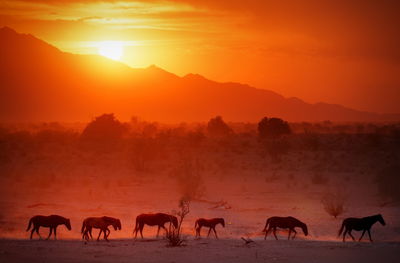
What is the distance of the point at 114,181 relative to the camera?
32812 mm

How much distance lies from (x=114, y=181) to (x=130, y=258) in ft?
59.1

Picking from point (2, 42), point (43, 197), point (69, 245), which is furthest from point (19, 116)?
point (69, 245)

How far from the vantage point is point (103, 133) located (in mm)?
52375

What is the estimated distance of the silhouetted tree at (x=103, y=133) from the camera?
156 feet

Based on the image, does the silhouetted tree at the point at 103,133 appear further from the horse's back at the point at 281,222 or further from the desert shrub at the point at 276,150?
the horse's back at the point at 281,222

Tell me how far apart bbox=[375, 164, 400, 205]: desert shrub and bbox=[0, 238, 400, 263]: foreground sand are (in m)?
9.97

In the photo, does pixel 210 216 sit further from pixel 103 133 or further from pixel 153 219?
pixel 103 133

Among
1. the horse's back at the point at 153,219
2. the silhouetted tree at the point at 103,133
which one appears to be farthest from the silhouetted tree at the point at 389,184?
the silhouetted tree at the point at 103,133

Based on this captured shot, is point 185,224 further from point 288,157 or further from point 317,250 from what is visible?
point 288,157

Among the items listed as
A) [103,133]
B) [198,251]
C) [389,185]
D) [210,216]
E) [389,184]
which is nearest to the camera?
[198,251]

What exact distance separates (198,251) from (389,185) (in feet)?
50.6

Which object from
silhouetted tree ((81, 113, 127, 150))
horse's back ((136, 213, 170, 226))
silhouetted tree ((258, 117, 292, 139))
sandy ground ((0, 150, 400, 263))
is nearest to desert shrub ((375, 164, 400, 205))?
sandy ground ((0, 150, 400, 263))

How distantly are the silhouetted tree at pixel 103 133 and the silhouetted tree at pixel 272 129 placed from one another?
45.4 feet

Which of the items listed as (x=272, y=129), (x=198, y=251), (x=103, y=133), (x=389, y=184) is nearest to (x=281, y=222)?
(x=198, y=251)
